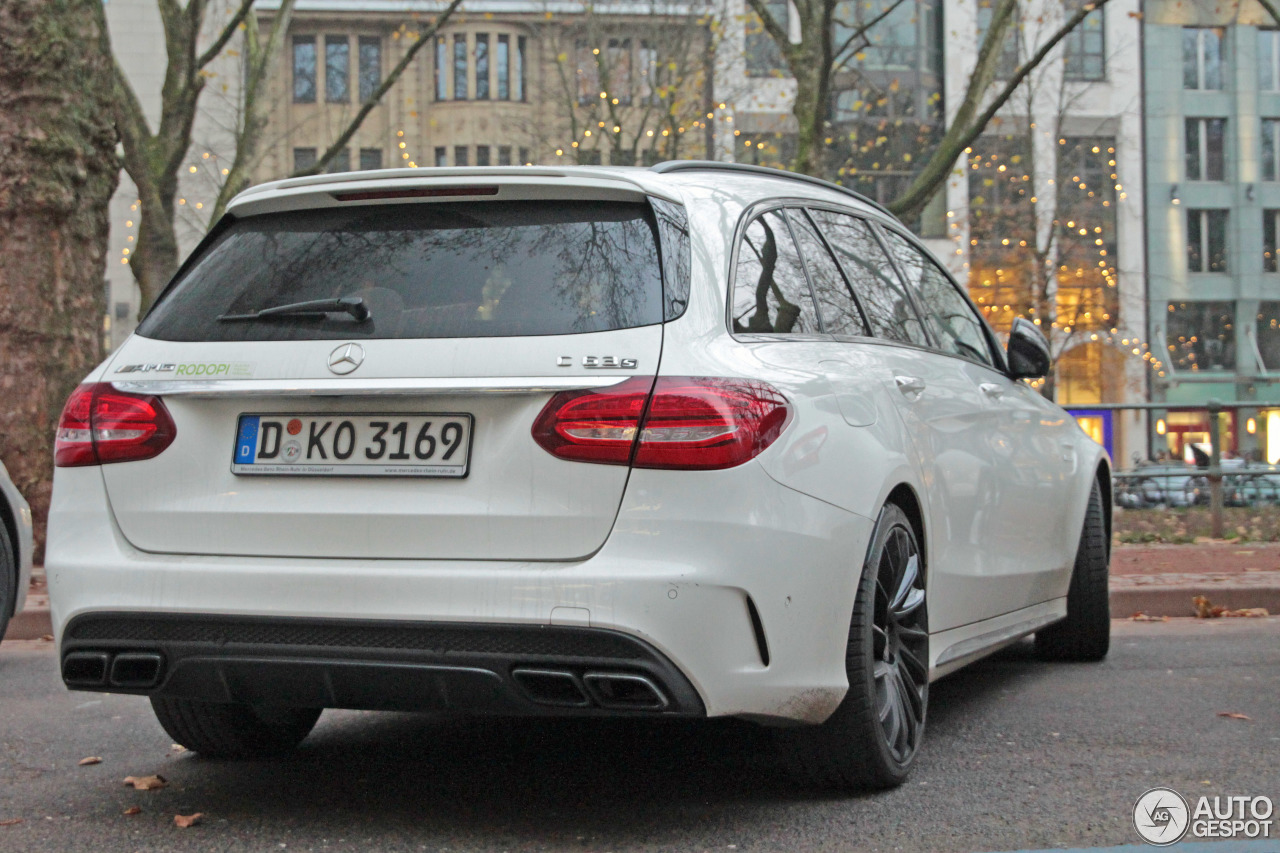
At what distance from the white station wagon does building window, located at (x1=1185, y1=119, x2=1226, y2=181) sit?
4814 cm

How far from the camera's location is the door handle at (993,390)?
17.4 ft

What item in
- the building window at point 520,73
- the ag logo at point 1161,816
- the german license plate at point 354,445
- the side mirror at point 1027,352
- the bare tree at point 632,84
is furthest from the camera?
the building window at point 520,73

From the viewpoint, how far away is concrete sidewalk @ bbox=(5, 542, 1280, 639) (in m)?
8.44

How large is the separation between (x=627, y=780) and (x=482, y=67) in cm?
4445

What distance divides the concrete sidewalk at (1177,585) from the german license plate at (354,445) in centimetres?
488

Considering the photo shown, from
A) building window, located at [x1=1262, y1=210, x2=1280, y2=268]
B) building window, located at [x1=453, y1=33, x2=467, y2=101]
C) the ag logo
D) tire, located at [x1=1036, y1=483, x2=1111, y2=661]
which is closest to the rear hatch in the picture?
the ag logo

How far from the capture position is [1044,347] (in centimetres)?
572

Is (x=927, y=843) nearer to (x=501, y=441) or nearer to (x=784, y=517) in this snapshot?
(x=784, y=517)

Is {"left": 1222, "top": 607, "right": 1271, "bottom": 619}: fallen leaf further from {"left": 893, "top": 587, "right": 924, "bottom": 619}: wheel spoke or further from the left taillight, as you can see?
the left taillight

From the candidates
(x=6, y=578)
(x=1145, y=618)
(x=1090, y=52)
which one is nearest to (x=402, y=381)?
(x=6, y=578)

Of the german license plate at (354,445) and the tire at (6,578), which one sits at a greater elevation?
the german license plate at (354,445)

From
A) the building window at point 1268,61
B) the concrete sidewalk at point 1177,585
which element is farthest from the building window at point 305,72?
the concrete sidewalk at point 1177,585

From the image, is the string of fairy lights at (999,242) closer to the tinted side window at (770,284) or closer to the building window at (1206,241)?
the building window at (1206,241)

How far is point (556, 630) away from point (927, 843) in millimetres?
1018
